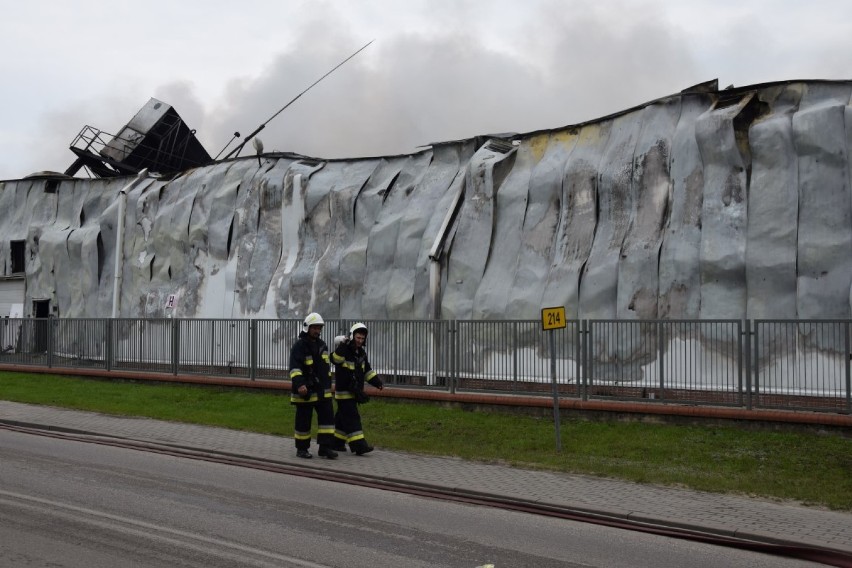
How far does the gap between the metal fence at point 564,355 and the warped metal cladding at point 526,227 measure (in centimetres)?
204

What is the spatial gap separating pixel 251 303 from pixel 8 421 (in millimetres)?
10283

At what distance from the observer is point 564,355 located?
16.0 m

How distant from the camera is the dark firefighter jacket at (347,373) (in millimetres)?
12229

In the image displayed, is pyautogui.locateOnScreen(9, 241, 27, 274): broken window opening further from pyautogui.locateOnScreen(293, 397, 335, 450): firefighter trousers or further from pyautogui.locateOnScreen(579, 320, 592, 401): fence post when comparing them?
pyautogui.locateOnScreen(293, 397, 335, 450): firefighter trousers

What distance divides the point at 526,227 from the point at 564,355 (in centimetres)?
461

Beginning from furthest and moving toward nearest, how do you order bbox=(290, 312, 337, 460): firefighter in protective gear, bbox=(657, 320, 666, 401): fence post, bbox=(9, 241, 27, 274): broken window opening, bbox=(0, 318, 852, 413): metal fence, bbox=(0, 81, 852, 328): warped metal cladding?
bbox=(9, 241, 27, 274): broken window opening < bbox=(0, 81, 852, 328): warped metal cladding < bbox=(657, 320, 666, 401): fence post < bbox=(0, 318, 852, 413): metal fence < bbox=(290, 312, 337, 460): firefighter in protective gear

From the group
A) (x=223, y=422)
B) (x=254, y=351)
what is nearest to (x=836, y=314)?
(x=223, y=422)

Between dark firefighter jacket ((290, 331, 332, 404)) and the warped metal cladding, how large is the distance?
23.9 feet

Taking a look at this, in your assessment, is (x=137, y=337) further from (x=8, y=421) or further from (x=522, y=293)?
(x=522, y=293)

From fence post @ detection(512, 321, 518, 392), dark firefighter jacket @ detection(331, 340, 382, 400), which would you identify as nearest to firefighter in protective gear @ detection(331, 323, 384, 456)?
dark firefighter jacket @ detection(331, 340, 382, 400)

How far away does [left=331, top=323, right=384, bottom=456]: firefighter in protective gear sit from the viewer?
12242 millimetres

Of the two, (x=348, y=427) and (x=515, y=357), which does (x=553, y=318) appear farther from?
(x=515, y=357)

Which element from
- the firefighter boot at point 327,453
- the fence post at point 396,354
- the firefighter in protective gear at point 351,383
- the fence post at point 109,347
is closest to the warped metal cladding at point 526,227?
the fence post at point 396,354

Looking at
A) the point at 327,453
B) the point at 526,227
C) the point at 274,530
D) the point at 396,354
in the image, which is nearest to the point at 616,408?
the point at 327,453
